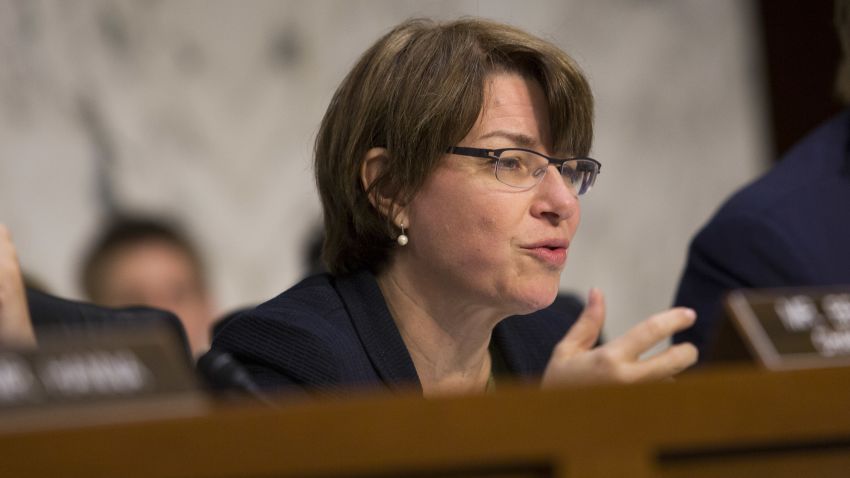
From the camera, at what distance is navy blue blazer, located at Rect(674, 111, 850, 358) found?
6.00 feet

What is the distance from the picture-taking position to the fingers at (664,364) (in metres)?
1.15

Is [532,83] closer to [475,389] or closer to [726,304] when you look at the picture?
[475,389]

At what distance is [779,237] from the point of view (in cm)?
183

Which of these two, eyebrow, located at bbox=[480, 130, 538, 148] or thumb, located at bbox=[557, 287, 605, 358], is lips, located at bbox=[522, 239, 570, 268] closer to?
eyebrow, located at bbox=[480, 130, 538, 148]

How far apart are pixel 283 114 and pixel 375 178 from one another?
1.95 m

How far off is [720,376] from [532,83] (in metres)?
1.06

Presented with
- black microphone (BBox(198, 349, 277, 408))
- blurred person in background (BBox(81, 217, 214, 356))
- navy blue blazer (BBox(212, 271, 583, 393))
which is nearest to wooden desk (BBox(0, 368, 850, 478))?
black microphone (BBox(198, 349, 277, 408))

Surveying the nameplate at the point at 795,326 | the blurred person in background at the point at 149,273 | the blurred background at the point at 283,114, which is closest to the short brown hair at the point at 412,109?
the nameplate at the point at 795,326

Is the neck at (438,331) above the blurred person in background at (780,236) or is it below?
below

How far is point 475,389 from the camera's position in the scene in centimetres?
185

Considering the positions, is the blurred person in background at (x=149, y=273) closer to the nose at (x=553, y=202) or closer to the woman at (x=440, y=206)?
the woman at (x=440, y=206)

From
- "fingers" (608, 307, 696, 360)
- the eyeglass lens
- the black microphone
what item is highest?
the eyeglass lens

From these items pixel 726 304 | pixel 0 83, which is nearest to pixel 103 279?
pixel 0 83

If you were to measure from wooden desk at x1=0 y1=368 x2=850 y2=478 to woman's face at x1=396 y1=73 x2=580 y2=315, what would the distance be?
2.83 feet
